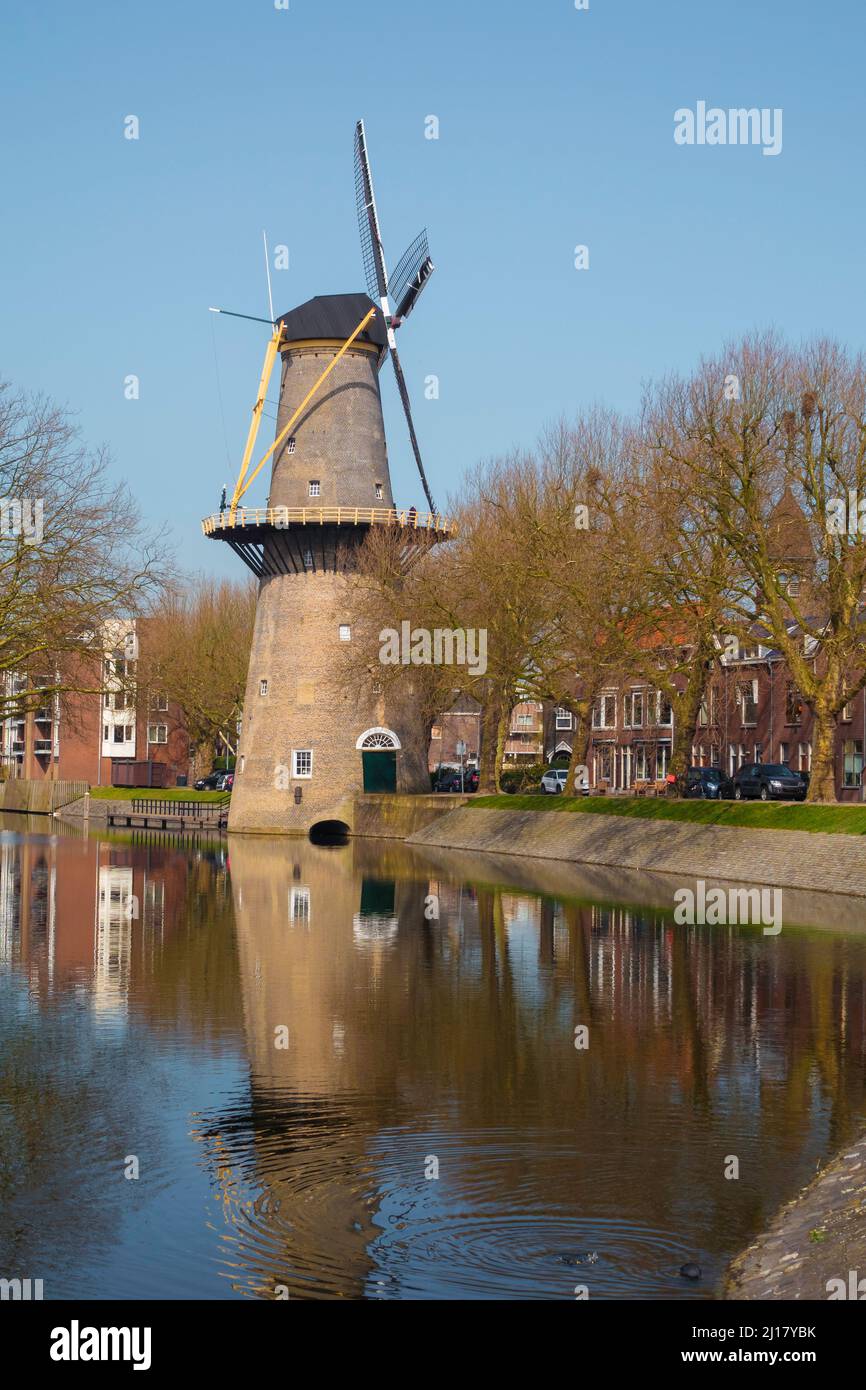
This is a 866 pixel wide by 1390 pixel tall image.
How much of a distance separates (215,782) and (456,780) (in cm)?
1735

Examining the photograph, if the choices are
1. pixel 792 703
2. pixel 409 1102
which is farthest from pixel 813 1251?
pixel 792 703

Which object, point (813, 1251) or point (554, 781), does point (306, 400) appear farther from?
point (813, 1251)

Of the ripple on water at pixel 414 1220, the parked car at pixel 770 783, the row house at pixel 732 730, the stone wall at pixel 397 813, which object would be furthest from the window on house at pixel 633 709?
the ripple on water at pixel 414 1220

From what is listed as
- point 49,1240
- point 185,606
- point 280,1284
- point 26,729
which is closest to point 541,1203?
point 280,1284

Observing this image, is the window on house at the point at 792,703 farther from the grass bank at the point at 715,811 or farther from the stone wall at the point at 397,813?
the stone wall at the point at 397,813

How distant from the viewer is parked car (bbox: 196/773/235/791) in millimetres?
97625

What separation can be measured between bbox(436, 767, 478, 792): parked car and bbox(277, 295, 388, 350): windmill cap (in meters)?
24.5

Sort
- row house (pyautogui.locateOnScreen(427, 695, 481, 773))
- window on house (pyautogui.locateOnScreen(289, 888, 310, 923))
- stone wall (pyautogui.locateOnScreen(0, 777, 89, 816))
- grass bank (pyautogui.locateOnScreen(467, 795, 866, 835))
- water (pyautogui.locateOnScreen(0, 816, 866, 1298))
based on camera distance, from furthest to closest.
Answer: row house (pyautogui.locateOnScreen(427, 695, 481, 773)) → stone wall (pyautogui.locateOnScreen(0, 777, 89, 816)) → grass bank (pyautogui.locateOnScreen(467, 795, 866, 835)) → window on house (pyautogui.locateOnScreen(289, 888, 310, 923)) → water (pyautogui.locateOnScreen(0, 816, 866, 1298))

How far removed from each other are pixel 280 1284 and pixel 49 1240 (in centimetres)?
195

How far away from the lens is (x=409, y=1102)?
52.3 feet

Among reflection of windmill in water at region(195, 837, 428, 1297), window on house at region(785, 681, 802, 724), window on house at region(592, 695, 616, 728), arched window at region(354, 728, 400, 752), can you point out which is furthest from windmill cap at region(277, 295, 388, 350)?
reflection of windmill in water at region(195, 837, 428, 1297)

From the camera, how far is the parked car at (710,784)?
70.9 metres

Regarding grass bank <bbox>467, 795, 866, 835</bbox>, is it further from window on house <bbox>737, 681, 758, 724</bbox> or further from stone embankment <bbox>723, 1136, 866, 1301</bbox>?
stone embankment <bbox>723, 1136, 866, 1301</bbox>

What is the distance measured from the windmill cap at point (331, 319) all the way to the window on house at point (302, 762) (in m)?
19.4
